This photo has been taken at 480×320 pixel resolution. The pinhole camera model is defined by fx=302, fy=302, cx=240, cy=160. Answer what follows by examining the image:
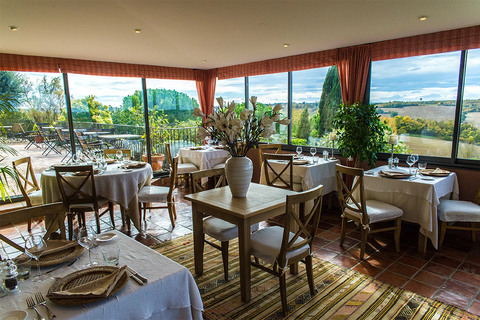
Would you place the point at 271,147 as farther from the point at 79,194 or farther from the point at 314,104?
the point at 79,194

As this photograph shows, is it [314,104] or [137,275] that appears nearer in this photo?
[137,275]

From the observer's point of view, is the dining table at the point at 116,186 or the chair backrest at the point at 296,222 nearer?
the chair backrest at the point at 296,222

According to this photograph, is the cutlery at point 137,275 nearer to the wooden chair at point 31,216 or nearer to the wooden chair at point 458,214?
the wooden chair at point 31,216

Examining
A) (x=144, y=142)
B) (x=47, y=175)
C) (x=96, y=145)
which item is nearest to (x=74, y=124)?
(x=96, y=145)

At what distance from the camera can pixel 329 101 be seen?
516 cm

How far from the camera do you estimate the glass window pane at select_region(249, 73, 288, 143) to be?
231 inches

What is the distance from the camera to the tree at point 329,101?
5043 millimetres

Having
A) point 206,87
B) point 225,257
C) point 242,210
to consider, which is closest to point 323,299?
point 225,257

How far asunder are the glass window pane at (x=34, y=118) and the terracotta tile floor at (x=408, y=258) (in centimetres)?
179

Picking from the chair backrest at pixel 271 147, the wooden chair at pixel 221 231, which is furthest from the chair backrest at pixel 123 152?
the wooden chair at pixel 221 231

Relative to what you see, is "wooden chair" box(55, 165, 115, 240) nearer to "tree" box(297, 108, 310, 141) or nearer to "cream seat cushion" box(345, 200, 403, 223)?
"cream seat cushion" box(345, 200, 403, 223)

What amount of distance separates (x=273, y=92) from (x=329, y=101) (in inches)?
51.6

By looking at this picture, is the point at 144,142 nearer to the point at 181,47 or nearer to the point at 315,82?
the point at 181,47

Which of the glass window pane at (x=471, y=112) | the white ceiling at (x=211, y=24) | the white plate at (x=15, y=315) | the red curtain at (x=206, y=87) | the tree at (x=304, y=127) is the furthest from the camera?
Result: the red curtain at (x=206, y=87)
